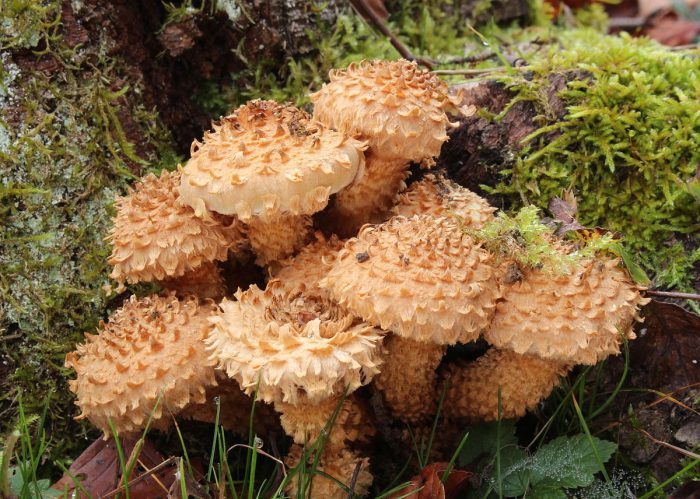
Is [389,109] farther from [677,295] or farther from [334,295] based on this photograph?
[677,295]

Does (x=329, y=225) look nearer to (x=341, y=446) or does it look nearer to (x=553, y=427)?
(x=341, y=446)

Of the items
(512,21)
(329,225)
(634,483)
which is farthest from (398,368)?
(512,21)

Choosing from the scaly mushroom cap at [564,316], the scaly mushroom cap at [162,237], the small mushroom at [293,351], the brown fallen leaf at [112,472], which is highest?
the scaly mushroom cap at [162,237]

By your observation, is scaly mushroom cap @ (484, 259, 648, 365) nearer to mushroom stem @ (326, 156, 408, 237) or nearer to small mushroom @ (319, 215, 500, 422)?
small mushroom @ (319, 215, 500, 422)

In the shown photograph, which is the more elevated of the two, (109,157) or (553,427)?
(109,157)

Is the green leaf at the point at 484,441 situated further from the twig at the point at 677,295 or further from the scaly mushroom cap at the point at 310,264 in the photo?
the scaly mushroom cap at the point at 310,264

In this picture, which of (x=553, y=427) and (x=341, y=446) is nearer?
(x=341, y=446)

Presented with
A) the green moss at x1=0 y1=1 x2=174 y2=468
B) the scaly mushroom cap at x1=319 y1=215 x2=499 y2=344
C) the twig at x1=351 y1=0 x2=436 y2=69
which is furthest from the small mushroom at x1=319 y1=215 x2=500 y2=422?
the twig at x1=351 y1=0 x2=436 y2=69

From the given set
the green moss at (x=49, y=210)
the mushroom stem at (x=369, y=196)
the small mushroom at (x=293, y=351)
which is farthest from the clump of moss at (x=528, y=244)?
the green moss at (x=49, y=210)
